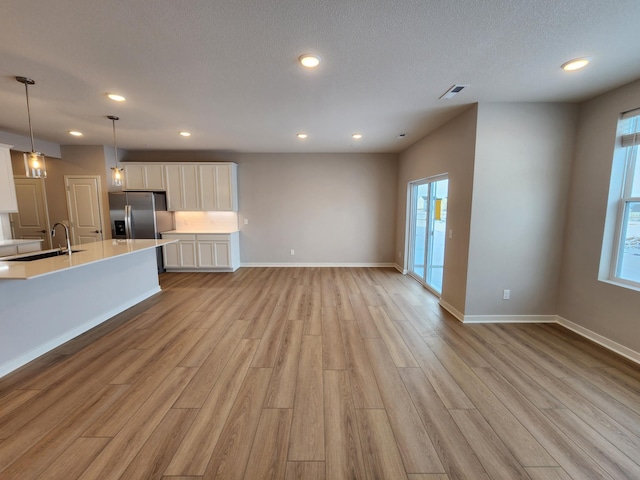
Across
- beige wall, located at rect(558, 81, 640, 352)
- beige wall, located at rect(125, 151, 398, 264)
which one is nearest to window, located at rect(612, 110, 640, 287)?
beige wall, located at rect(558, 81, 640, 352)

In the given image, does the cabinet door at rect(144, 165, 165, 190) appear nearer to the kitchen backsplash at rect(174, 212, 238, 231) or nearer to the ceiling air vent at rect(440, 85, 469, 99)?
the kitchen backsplash at rect(174, 212, 238, 231)

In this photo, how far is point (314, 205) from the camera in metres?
6.16

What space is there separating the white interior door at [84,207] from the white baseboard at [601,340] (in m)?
8.17

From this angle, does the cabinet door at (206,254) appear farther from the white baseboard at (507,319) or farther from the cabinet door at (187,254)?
the white baseboard at (507,319)

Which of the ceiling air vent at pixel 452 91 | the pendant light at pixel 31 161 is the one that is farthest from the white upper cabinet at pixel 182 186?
the ceiling air vent at pixel 452 91

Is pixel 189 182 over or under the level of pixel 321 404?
over

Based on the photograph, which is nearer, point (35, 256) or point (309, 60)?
point (309, 60)

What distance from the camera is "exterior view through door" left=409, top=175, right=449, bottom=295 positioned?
14.7 ft

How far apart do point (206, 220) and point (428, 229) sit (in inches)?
198

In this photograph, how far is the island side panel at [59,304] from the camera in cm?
228

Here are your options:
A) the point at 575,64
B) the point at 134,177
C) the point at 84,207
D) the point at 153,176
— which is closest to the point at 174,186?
the point at 153,176

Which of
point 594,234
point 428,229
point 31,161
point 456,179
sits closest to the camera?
point 31,161

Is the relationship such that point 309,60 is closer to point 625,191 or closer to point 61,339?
point 625,191

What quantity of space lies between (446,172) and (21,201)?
28.6 feet
